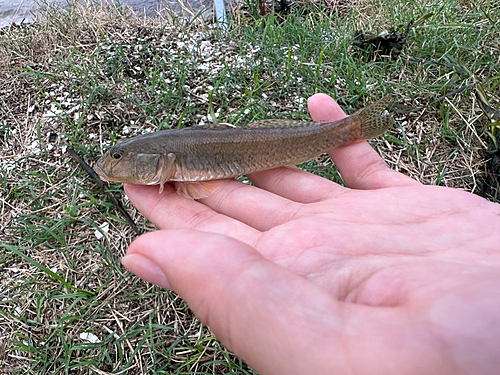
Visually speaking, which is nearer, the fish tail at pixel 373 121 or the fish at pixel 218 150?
the fish at pixel 218 150

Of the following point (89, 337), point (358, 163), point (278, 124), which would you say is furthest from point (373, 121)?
point (89, 337)

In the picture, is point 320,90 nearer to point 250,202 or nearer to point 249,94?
point 249,94

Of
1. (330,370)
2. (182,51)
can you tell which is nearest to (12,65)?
(182,51)

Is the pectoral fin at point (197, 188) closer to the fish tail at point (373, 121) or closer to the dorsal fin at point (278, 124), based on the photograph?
the dorsal fin at point (278, 124)

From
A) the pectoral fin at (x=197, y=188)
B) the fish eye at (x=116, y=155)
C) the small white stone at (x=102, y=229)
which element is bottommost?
the small white stone at (x=102, y=229)

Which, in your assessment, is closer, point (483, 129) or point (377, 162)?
point (377, 162)

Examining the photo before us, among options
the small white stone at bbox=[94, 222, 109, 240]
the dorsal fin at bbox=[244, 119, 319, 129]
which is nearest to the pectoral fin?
the dorsal fin at bbox=[244, 119, 319, 129]

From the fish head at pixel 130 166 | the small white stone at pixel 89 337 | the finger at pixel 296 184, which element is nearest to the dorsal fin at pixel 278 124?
the finger at pixel 296 184
